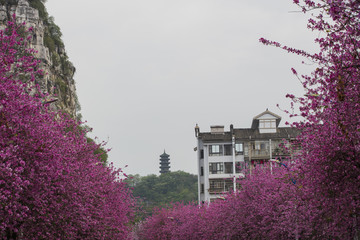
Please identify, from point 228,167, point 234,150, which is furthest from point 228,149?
point 228,167

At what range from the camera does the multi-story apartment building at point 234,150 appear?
2864 inches

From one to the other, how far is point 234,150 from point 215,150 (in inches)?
118

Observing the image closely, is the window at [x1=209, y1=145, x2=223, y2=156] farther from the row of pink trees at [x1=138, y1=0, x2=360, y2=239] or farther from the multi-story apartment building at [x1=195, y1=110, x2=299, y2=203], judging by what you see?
the row of pink trees at [x1=138, y1=0, x2=360, y2=239]

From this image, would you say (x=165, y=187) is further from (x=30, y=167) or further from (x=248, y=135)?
(x=30, y=167)

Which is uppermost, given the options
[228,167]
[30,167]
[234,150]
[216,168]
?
[234,150]

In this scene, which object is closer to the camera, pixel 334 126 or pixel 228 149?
pixel 334 126

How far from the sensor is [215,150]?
247 ft

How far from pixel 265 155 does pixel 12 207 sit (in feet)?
200

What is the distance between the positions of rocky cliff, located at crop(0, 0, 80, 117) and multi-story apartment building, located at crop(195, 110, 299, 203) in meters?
21.6

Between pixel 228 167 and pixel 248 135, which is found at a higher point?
pixel 248 135

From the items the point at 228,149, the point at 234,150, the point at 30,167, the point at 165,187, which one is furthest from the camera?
the point at 165,187

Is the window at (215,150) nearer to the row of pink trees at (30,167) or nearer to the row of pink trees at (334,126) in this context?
the row of pink trees at (30,167)

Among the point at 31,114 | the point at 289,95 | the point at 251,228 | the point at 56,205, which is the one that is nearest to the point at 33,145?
the point at 31,114

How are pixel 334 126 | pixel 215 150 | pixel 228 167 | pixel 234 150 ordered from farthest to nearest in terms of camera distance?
pixel 215 150, pixel 228 167, pixel 234 150, pixel 334 126
